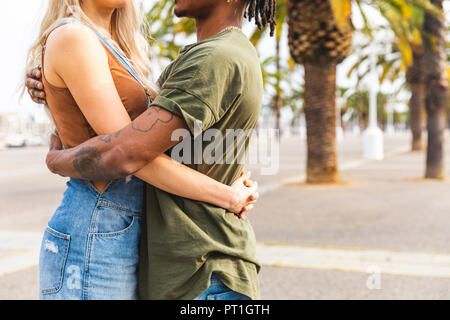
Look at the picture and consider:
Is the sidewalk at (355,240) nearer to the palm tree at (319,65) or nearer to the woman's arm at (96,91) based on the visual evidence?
the palm tree at (319,65)

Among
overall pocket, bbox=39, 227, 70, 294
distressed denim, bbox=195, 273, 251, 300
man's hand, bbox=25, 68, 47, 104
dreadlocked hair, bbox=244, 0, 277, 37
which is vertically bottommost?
distressed denim, bbox=195, 273, 251, 300

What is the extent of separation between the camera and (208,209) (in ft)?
4.80

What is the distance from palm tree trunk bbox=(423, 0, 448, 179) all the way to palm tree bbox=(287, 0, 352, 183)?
222 centimetres

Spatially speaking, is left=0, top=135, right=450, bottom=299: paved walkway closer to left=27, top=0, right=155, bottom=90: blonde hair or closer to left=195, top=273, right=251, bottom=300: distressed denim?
left=195, top=273, right=251, bottom=300: distressed denim

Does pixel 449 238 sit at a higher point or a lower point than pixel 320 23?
lower

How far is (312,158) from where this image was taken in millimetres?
11602

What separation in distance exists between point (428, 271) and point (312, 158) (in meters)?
6.92

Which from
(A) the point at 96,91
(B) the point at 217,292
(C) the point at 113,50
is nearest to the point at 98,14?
(C) the point at 113,50

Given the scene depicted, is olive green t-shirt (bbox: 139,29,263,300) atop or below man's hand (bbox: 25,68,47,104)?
below

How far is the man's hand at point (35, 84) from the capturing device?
5.09ft

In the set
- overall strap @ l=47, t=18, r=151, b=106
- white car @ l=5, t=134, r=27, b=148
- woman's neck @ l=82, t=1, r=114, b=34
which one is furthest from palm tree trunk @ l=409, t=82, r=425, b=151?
white car @ l=5, t=134, r=27, b=148

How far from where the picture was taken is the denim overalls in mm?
1445
